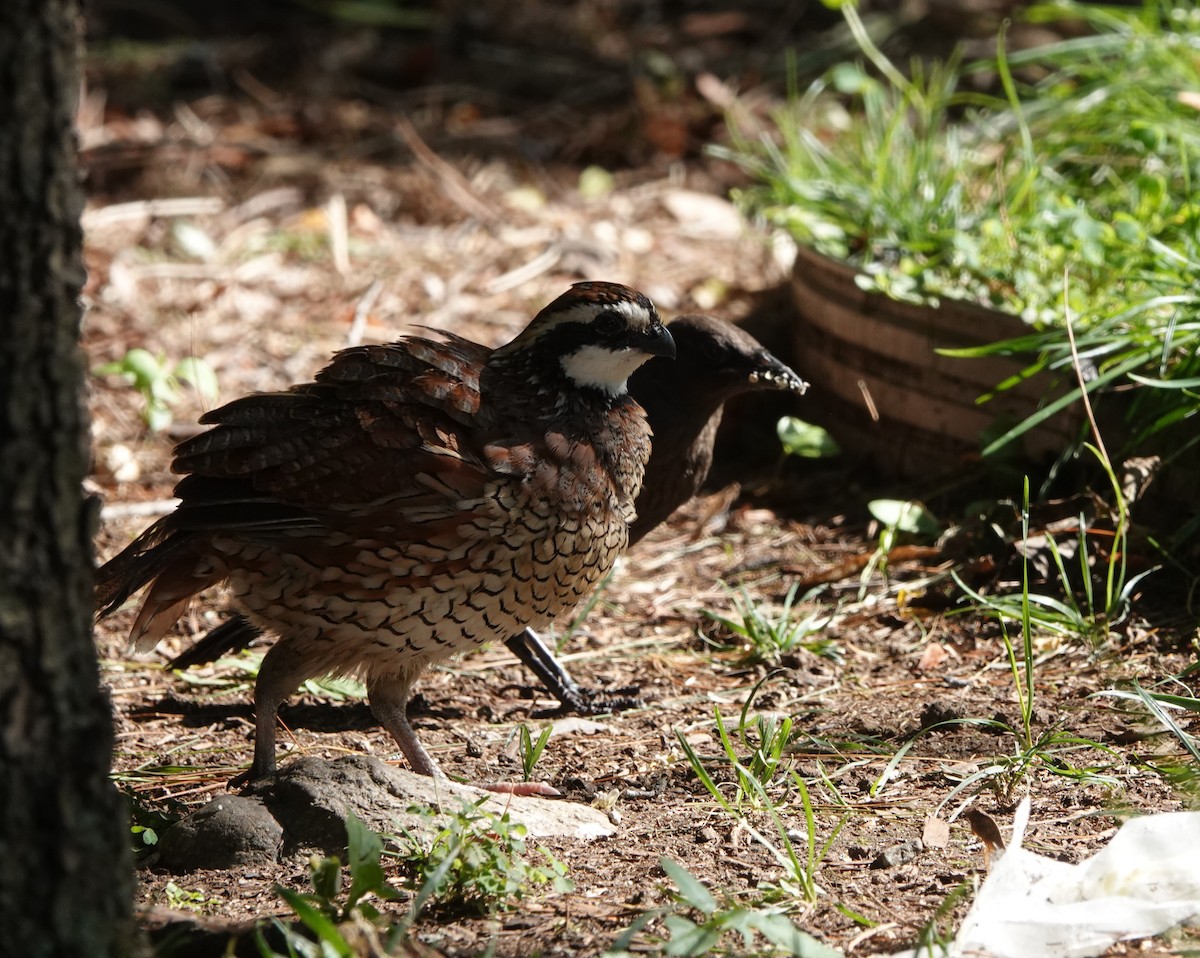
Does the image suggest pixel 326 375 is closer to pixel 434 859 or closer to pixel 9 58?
pixel 434 859

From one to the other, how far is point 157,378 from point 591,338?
2701 mm

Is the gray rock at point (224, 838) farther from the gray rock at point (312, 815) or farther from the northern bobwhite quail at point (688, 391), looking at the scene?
the northern bobwhite quail at point (688, 391)

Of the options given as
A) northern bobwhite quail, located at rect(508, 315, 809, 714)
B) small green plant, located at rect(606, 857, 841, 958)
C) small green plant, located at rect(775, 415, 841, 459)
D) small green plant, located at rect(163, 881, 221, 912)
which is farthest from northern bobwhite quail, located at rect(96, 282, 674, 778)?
small green plant, located at rect(775, 415, 841, 459)

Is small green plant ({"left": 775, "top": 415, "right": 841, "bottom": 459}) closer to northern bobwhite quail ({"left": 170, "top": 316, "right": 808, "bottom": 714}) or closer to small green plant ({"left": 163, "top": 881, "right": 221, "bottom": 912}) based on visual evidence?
northern bobwhite quail ({"left": 170, "top": 316, "right": 808, "bottom": 714})

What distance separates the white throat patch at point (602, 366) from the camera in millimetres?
4023

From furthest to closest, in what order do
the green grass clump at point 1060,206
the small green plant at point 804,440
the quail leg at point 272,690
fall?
the small green plant at point 804,440 → the green grass clump at point 1060,206 → the quail leg at point 272,690

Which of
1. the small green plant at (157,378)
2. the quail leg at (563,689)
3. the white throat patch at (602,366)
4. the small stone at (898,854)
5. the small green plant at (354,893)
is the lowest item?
the quail leg at (563,689)

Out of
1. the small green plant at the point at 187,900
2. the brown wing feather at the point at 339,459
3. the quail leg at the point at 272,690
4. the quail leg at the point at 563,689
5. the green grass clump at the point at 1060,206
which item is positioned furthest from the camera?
the green grass clump at the point at 1060,206

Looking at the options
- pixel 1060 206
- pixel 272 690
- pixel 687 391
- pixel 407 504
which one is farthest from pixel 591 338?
pixel 1060 206

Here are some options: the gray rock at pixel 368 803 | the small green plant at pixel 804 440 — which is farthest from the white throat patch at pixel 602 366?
the small green plant at pixel 804 440

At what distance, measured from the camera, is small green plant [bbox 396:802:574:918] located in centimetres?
286

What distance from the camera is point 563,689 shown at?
15.1 ft

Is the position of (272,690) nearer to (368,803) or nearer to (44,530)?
(368,803)

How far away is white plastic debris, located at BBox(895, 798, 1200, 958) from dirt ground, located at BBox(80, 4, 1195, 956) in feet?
0.22
